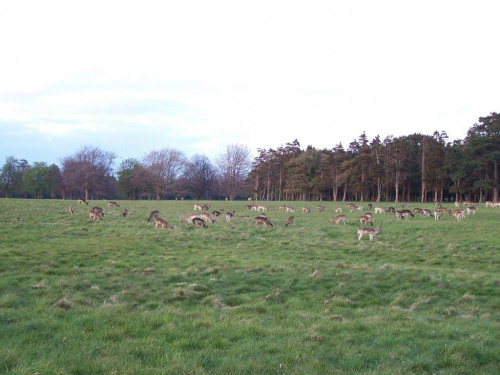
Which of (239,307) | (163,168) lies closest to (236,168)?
(163,168)

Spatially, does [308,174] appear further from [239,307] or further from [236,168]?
[239,307]

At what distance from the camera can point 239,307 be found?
923 cm

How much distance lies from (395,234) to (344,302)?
16670mm

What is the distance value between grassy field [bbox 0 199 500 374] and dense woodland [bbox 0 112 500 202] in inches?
2109

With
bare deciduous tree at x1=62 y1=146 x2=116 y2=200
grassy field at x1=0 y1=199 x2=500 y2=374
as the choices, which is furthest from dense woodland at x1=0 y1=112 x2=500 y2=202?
grassy field at x1=0 y1=199 x2=500 y2=374

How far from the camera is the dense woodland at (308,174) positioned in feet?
221

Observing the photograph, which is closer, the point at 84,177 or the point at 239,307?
the point at 239,307

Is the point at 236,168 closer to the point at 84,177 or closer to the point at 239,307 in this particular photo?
the point at 84,177

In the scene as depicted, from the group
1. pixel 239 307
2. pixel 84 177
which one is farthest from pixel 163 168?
pixel 239 307

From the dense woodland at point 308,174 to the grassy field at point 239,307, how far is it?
53.6 m

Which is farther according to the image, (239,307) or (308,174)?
(308,174)

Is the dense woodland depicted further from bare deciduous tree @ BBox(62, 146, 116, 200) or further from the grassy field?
the grassy field

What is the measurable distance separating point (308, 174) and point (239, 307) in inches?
3164

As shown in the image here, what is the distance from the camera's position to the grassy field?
5.70 metres
